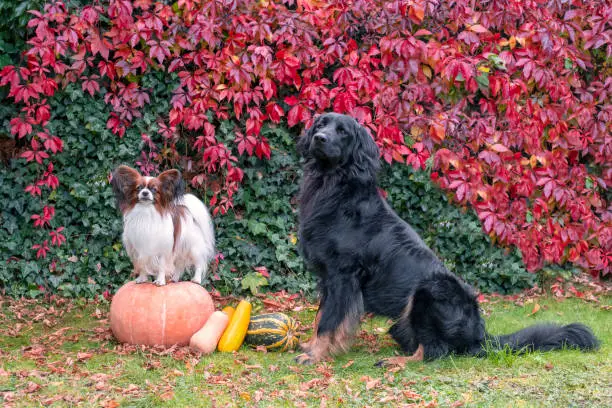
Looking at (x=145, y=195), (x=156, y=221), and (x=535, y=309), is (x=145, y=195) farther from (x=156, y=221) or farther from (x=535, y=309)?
(x=535, y=309)

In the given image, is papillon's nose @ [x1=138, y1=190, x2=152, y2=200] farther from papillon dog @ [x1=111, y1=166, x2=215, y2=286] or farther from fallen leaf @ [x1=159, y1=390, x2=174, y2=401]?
fallen leaf @ [x1=159, y1=390, x2=174, y2=401]

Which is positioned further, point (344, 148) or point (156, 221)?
point (156, 221)

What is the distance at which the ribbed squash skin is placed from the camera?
4.37 metres

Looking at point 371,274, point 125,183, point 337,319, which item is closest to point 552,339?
point 371,274

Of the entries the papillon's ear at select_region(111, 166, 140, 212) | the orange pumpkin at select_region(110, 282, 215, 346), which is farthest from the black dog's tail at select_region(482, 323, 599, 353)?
the papillon's ear at select_region(111, 166, 140, 212)

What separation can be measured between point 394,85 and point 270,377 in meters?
2.98

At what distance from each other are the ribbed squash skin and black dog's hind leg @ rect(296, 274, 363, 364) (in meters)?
0.25

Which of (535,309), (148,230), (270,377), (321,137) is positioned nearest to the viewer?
(270,377)

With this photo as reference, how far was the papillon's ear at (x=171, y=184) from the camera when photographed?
4.26m

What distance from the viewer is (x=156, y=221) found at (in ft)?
14.1

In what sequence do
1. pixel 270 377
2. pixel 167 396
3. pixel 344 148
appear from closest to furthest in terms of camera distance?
pixel 167 396 → pixel 270 377 → pixel 344 148

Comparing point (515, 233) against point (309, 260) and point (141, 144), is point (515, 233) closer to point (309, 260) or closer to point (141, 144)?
point (309, 260)

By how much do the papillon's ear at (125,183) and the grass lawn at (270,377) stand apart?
39.4 inches

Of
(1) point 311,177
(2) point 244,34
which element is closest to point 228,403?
(1) point 311,177
